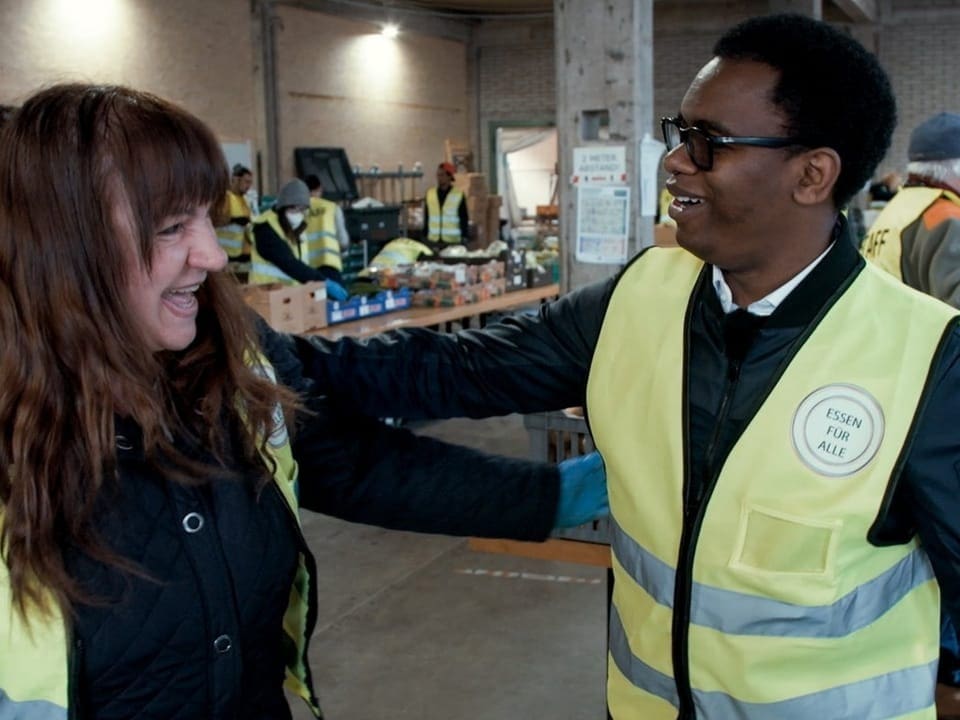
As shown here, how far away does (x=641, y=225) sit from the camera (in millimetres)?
4504

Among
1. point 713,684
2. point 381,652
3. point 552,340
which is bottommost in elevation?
point 381,652

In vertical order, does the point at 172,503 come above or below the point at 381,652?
above

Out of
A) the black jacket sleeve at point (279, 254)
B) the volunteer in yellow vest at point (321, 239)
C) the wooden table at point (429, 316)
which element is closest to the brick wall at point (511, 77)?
the volunteer in yellow vest at point (321, 239)

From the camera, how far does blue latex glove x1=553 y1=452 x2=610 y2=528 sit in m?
1.71

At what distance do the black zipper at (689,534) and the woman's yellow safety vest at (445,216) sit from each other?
10.8 meters

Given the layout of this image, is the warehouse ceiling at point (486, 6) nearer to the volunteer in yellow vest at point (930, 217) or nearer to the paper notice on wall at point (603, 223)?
the paper notice on wall at point (603, 223)

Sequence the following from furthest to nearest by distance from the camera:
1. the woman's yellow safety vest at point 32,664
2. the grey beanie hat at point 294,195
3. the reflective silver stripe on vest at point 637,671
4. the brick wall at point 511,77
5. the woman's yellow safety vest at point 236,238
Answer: the brick wall at point 511,77
the woman's yellow safety vest at point 236,238
the grey beanie hat at point 294,195
the reflective silver stripe on vest at point 637,671
the woman's yellow safety vest at point 32,664

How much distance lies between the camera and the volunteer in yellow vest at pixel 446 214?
12.1 metres

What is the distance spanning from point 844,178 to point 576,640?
3.01m

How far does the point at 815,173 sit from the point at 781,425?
0.33 metres

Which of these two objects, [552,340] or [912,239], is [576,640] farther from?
[552,340]

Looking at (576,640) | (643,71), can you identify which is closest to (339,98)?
(643,71)

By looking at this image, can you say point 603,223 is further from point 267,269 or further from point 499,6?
point 499,6

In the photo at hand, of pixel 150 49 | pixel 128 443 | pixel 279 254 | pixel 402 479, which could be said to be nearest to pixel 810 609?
pixel 402 479
